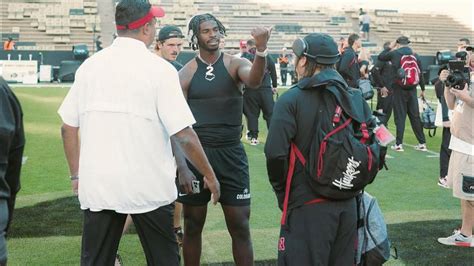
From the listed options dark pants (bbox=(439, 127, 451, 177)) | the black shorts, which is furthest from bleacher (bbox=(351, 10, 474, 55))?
the black shorts

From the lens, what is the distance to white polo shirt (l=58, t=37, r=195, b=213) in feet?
11.1

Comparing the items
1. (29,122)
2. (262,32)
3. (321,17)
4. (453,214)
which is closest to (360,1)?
(321,17)

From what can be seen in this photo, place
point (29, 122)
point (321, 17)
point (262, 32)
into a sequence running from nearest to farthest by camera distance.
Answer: point (262, 32)
point (29, 122)
point (321, 17)

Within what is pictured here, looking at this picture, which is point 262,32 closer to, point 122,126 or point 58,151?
point 122,126

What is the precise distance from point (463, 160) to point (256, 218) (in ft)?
7.55

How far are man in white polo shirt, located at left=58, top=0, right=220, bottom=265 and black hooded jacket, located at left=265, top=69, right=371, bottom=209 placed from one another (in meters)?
0.40

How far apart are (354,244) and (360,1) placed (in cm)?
4713

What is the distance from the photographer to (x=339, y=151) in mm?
3404

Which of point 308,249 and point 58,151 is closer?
point 308,249

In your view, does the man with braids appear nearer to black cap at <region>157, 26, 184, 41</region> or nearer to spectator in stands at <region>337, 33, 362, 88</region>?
black cap at <region>157, 26, 184, 41</region>

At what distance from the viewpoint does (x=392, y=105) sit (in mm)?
12609

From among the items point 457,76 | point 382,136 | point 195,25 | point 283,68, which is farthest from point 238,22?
point 382,136

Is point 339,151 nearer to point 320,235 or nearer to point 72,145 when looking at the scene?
point 320,235

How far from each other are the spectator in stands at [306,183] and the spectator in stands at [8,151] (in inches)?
50.5
